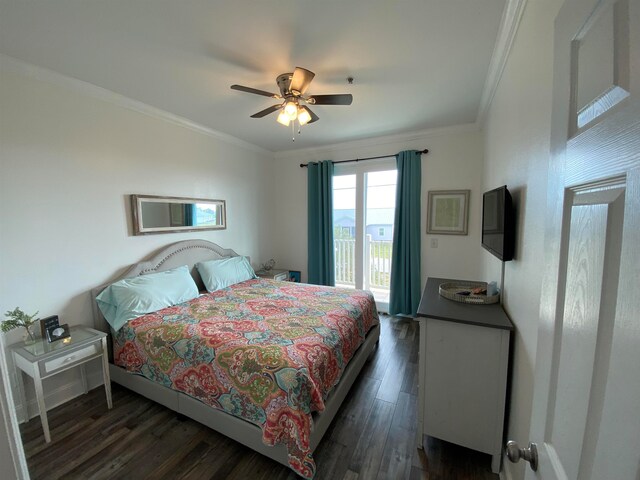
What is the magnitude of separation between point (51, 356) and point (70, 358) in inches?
4.6

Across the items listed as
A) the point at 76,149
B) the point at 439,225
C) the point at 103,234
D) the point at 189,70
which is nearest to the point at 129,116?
the point at 76,149

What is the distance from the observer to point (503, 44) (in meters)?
1.71

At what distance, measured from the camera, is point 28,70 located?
1.94 metres

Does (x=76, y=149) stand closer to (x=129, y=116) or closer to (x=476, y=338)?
(x=129, y=116)

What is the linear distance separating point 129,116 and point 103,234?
1.18 meters

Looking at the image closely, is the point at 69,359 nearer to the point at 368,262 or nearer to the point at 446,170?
the point at 368,262

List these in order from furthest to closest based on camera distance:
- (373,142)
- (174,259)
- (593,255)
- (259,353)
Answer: (373,142)
(174,259)
(259,353)
(593,255)

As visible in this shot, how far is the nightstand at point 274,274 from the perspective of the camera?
161 inches

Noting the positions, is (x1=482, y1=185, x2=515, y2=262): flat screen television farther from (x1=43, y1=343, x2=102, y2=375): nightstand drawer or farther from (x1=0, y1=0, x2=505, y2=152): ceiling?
(x1=43, y1=343, x2=102, y2=375): nightstand drawer

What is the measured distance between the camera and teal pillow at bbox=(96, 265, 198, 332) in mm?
2248

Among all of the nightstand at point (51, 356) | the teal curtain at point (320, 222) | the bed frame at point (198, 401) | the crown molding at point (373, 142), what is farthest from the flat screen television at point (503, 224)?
the nightstand at point (51, 356)

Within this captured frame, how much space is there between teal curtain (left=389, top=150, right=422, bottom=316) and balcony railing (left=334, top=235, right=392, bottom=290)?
443mm

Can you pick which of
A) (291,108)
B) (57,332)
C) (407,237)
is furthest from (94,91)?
(407,237)

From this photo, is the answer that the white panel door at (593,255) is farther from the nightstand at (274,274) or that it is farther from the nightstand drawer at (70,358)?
the nightstand at (274,274)
